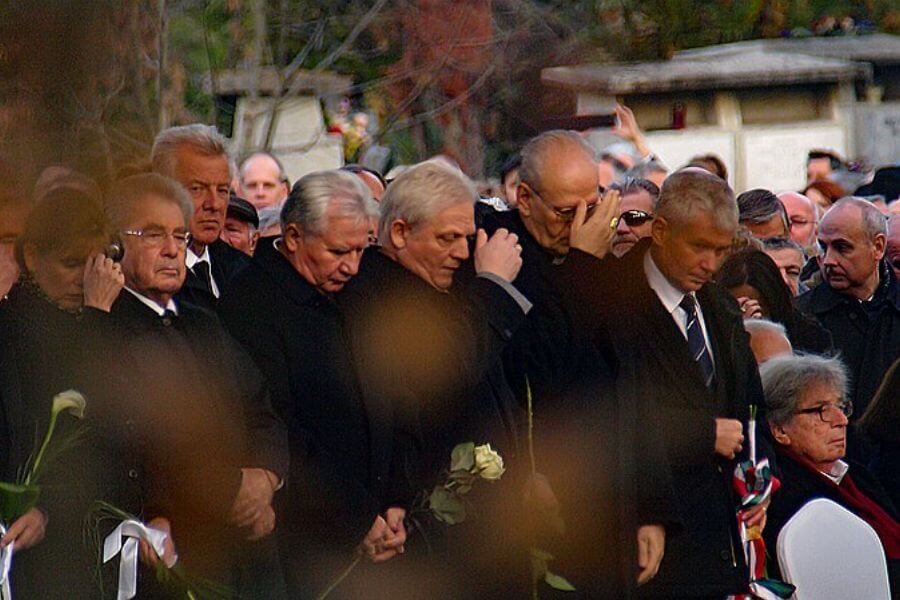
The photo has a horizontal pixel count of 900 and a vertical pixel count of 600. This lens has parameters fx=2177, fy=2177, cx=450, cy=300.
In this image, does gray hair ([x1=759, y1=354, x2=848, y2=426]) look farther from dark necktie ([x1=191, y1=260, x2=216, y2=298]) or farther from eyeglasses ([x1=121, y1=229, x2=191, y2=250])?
eyeglasses ([x1=121, y1=229, x2=191, y2=250])

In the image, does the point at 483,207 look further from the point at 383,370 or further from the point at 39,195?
the point at 39,195

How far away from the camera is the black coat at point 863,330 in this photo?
8.84m

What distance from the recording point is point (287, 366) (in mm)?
6410

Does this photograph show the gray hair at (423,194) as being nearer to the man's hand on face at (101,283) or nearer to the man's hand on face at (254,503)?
the man's hand on face at (254,503)

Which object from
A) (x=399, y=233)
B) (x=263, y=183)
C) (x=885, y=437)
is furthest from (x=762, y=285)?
(x=263, y=183)

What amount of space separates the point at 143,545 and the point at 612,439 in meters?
1.52

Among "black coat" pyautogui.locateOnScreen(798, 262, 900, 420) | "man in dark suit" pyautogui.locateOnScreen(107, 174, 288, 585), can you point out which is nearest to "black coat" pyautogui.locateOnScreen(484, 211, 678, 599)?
"man in dark suit" pyautogui.locateOnScreen(107, 174, 288, 585)

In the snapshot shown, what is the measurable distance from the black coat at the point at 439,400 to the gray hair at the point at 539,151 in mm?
425

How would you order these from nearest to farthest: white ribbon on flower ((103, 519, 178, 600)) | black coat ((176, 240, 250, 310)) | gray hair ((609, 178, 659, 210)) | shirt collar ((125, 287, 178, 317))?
white ribbon on flower ((103, 519, 178, 600)) → shirt collar ((125, 287, 178, 317)) → black coat ((176, 240, 250, 310)) → gray hair ((609, 178, 659, 210))

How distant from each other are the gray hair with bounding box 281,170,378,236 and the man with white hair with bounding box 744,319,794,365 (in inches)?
65.1

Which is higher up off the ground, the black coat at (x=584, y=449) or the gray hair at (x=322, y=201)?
the gray hair at (x=322, y=201)

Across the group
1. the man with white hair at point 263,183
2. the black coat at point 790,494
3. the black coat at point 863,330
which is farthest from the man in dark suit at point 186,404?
the man with white hair at point 263,183

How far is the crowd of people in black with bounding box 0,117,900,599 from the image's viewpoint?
19.5 ft

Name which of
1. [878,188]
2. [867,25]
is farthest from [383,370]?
[867,25]
